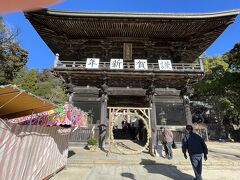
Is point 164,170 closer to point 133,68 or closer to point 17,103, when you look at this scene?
point 17,103

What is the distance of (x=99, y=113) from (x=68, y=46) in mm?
6174

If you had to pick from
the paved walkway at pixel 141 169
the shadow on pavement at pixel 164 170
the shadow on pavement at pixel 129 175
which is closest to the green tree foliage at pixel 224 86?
the paved walkway at pixel 141 169

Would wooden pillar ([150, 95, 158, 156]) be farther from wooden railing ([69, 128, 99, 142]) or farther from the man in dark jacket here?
the man in dark jacket

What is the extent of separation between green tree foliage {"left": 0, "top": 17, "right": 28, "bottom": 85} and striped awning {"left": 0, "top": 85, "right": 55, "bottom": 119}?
20652 millimetres

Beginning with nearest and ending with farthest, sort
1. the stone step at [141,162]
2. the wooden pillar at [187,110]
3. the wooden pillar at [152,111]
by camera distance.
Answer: the stone step at [141,162] → the wooden pillar at [152,111] → the wooden pillar at [187,110]

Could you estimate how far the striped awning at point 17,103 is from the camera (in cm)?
393

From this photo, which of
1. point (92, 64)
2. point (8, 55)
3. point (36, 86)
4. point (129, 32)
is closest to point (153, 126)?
point (92, 64)

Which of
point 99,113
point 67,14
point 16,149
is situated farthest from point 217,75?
point 16,149

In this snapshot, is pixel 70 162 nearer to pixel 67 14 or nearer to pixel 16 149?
pixel 16 149

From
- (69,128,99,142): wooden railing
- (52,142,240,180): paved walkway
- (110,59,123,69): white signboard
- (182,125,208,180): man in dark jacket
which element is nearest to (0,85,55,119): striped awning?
(52,142,240,180): paved walkway

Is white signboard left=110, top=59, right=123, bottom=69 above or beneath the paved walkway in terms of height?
above

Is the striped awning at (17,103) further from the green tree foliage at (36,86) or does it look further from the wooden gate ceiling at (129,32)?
the green tree foliage at (36,86)

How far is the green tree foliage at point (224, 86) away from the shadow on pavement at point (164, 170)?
52.5 ft

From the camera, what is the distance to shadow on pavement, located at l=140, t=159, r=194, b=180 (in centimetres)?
695
